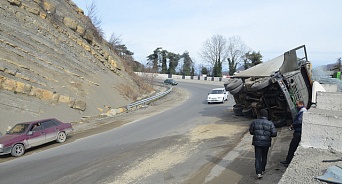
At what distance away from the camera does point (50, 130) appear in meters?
13.8

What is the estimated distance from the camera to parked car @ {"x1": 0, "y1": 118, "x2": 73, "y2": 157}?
1179cm

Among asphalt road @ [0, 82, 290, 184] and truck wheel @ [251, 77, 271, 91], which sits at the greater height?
truck wheel @ [251, 77, 271, 91]

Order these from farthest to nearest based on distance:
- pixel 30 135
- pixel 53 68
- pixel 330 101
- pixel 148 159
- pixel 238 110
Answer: pixel 53 68 < pixel 238 110 < pixel 30 135 < pixel 148 159 < pixel 330 101

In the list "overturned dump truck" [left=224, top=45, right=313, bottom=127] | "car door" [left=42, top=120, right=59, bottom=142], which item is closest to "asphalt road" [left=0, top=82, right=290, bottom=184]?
"car door" [left=42, top=120, right=59, bottom=142]

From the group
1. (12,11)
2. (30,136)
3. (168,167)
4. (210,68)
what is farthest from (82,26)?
(210,68)

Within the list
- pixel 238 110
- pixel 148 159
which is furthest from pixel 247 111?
pixel 148 159

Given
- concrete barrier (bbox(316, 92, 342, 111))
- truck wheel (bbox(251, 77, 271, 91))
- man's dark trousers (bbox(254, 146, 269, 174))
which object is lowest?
man's dark trousers (bbox(254, 146, 269, 174))

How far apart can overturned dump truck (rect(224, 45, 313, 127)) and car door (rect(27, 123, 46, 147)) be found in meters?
9.83

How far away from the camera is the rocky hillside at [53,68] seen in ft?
61.5

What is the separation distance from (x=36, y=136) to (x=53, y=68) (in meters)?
11.8

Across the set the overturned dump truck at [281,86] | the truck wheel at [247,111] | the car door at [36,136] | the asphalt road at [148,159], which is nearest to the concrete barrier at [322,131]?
the asphalt road at [148,159]

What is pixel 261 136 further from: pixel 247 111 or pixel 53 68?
pixel 53 68

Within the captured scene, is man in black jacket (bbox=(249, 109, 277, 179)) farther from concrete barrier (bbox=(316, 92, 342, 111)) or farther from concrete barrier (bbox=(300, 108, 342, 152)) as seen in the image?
concrete barrier (bbox=(316, 92, 342, 111))

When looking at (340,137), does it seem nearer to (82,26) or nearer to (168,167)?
(168,167)
